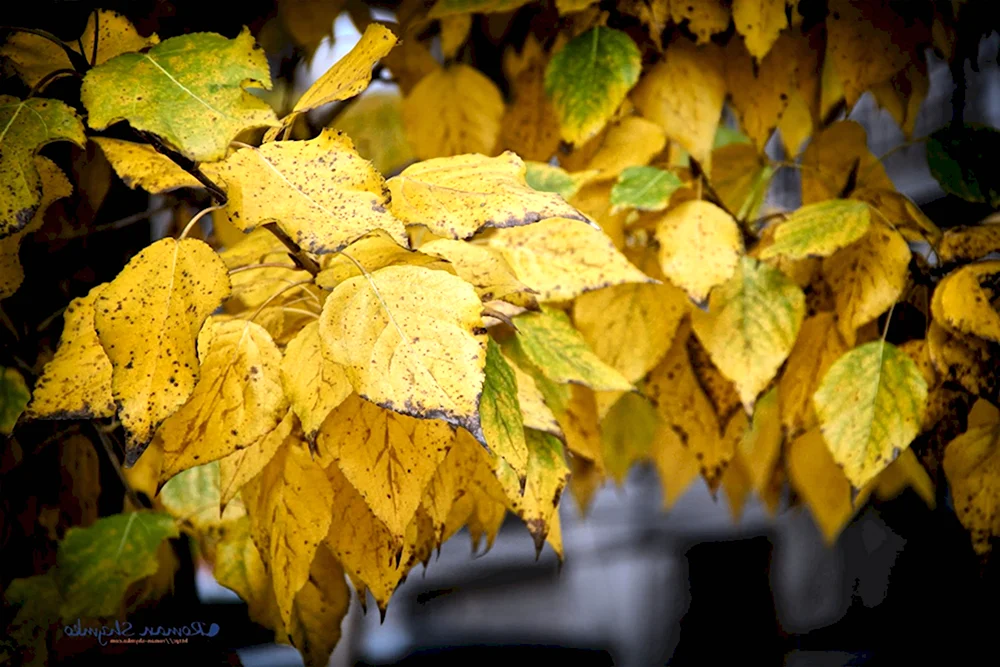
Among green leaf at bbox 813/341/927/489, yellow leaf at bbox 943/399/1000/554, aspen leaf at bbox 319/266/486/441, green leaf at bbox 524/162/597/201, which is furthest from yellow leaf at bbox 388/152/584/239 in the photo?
yellow leaf at bbox 943/399/1000/554

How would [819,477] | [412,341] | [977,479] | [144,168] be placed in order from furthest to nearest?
[819,477]
[977,479]
[144,168]
[412,341]

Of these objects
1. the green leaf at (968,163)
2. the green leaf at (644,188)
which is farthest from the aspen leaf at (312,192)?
the green leaf at (968,163)

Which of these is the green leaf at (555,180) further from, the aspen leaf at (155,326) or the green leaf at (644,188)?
the aspen leaf at (155,326)

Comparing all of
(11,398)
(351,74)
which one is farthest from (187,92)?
(11,398)

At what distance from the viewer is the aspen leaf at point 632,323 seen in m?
0.58

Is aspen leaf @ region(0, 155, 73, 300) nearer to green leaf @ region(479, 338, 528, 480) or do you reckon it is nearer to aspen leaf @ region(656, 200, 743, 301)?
green leaf @ region(479, 338, 528, 480)

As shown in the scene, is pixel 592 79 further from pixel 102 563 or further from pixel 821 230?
pixel 102 563

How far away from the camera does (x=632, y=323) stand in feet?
1.92

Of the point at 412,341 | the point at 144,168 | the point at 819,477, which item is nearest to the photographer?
the point at 412,341

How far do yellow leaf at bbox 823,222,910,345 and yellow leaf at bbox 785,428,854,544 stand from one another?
0.36 ft

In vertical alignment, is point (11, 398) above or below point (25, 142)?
below

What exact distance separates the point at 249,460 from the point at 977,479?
1.58ft

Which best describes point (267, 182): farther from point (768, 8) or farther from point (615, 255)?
point (768, 8)

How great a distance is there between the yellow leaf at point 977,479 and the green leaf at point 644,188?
265mm
